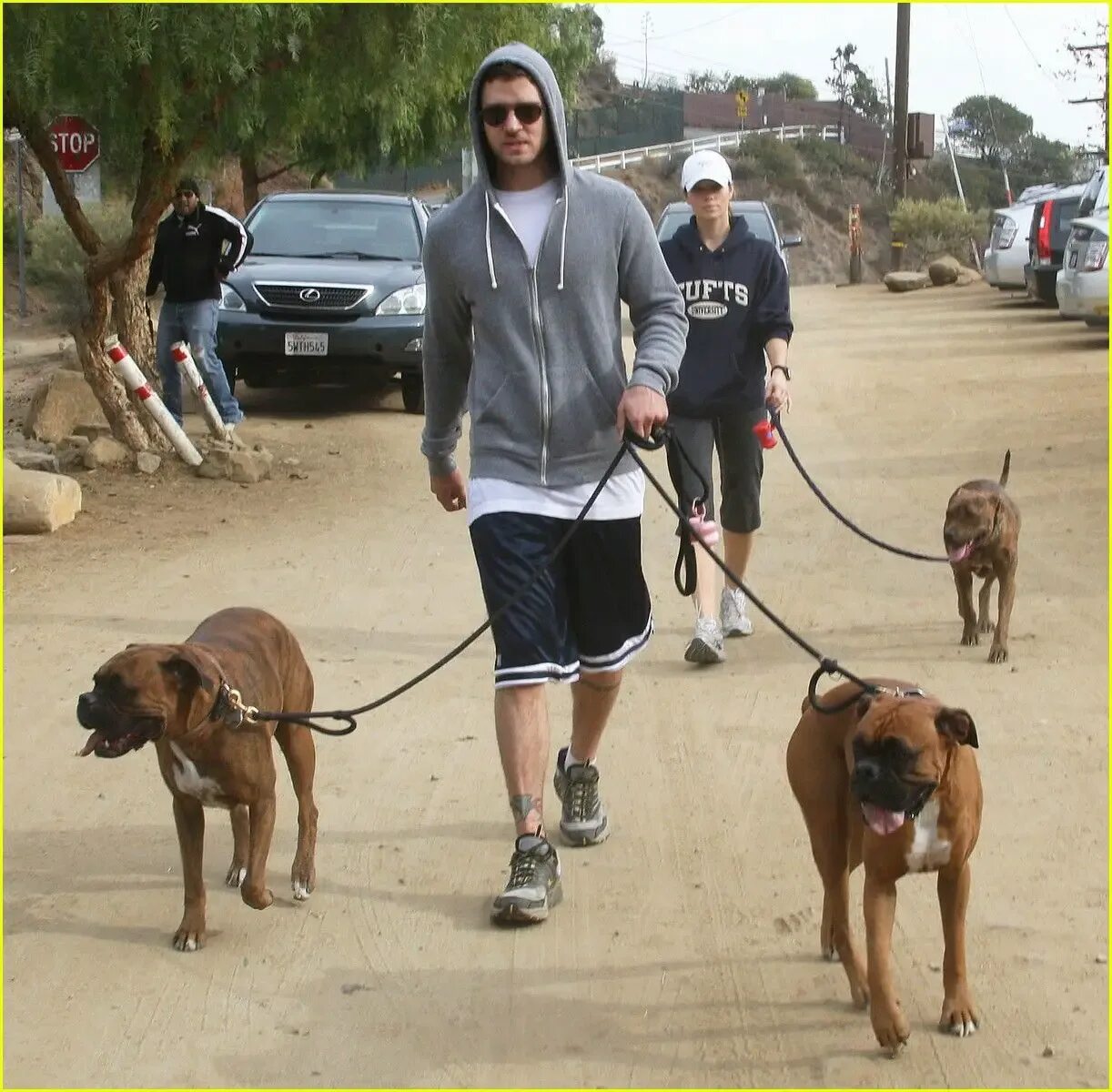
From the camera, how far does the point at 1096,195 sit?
20859 mm

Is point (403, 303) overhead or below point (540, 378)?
below

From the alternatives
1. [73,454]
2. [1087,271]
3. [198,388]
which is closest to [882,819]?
[198,388]

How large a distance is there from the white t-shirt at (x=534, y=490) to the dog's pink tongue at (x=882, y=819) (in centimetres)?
153

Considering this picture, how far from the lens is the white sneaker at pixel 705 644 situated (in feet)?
24.4

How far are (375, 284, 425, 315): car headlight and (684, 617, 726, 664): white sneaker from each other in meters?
8.11

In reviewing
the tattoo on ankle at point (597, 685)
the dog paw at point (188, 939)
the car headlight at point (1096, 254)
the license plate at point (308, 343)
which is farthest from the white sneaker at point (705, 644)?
the car headlight at point (1096, 254)

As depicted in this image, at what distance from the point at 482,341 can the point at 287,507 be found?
668cm

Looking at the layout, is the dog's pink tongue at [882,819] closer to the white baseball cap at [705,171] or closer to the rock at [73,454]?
the white baseball cap at [705,171]

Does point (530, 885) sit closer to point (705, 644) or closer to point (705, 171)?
point (705, 644)

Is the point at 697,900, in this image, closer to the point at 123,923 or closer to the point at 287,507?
the point at 123,923

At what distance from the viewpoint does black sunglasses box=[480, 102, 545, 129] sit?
483 centimetres

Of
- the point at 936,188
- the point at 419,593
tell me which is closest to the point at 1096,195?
the point at 419,593

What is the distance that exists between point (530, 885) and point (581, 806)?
2.08ft

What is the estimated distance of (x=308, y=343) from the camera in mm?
14906
